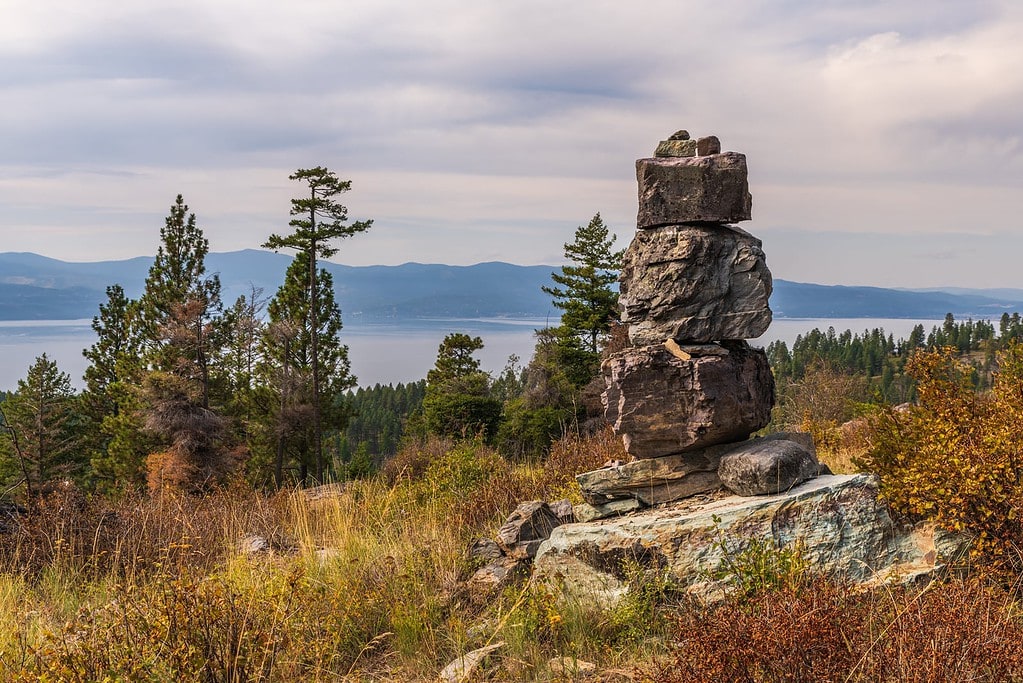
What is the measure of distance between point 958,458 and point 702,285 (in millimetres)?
2392

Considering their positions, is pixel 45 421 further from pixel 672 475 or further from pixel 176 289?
pixel 672 475

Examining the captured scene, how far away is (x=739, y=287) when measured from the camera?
7094 mm

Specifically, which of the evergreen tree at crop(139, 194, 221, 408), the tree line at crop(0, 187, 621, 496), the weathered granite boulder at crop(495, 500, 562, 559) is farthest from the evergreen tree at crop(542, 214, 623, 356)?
the weathered granite boulder at crop(495, 500, 562, 559)

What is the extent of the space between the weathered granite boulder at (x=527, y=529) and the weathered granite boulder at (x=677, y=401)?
1201 mm

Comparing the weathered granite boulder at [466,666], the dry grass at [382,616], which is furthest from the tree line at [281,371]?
the weathered granite boulder at [466,666]

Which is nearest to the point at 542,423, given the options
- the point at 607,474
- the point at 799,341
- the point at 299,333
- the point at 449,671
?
the point at 299,333

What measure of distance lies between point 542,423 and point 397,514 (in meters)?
18.5

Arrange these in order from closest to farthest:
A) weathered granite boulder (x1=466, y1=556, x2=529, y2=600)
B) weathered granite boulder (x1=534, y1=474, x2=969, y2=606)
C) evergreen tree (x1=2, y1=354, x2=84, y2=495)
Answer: weathered granite boulder (x1=534, y1=474, x2=969, y2=606)
weathered granite boulder (x1=466, y1=556, x2=529, y2=600)
evergreen tree (x1=2, y1=354, x2=84, y2=495)

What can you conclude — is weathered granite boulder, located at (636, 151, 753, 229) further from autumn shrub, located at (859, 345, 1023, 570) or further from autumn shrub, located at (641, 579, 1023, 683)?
autumn shrub, located at (641, 579, 1023, 683)

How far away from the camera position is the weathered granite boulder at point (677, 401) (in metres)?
6.78

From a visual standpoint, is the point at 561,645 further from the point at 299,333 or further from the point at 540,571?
the point at 299,333

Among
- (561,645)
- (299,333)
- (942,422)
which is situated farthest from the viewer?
(299,333)

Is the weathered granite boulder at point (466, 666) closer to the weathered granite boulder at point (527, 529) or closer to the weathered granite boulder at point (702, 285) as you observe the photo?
the weathered granite boulder at point (527, 529)

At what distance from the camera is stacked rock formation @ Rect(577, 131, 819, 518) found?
6859 mm
